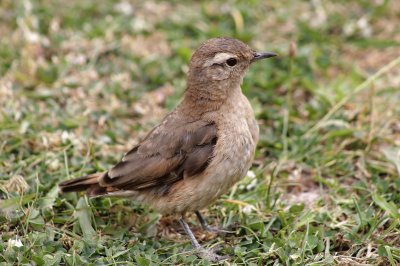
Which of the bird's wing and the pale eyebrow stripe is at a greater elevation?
the pale eyebrow stripe

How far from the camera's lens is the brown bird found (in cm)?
599

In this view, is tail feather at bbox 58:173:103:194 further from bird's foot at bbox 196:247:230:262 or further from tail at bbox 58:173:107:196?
bird's foot at bbox 196:247:230:262

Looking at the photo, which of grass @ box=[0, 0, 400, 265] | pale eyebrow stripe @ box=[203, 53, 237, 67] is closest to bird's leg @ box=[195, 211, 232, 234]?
grass @ box=[0, 0, 400, 265]

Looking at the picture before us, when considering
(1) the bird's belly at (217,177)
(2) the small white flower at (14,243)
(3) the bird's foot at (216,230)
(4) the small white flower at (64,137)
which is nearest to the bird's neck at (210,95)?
(1) the bird's belly at (217,177)

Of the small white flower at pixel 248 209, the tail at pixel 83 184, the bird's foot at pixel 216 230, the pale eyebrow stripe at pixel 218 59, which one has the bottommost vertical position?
the bird's foot at pixel 216 230

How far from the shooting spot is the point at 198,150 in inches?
239

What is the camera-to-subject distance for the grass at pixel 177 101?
589 centimetres

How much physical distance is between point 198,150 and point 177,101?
231 centimetres

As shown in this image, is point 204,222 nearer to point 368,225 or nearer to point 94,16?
point 368,225

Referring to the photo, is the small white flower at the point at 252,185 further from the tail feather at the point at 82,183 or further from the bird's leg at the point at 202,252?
the tail feather at the point at 82,183

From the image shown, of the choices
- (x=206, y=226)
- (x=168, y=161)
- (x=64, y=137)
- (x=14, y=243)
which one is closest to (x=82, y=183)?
(x=168, y=161)

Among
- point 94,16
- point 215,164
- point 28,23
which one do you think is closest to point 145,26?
point 94,16

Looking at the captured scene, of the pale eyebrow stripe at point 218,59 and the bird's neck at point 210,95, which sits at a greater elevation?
the pale eyebrow stripe at point 218,59

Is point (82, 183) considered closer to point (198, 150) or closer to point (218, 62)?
point (198, 150)
